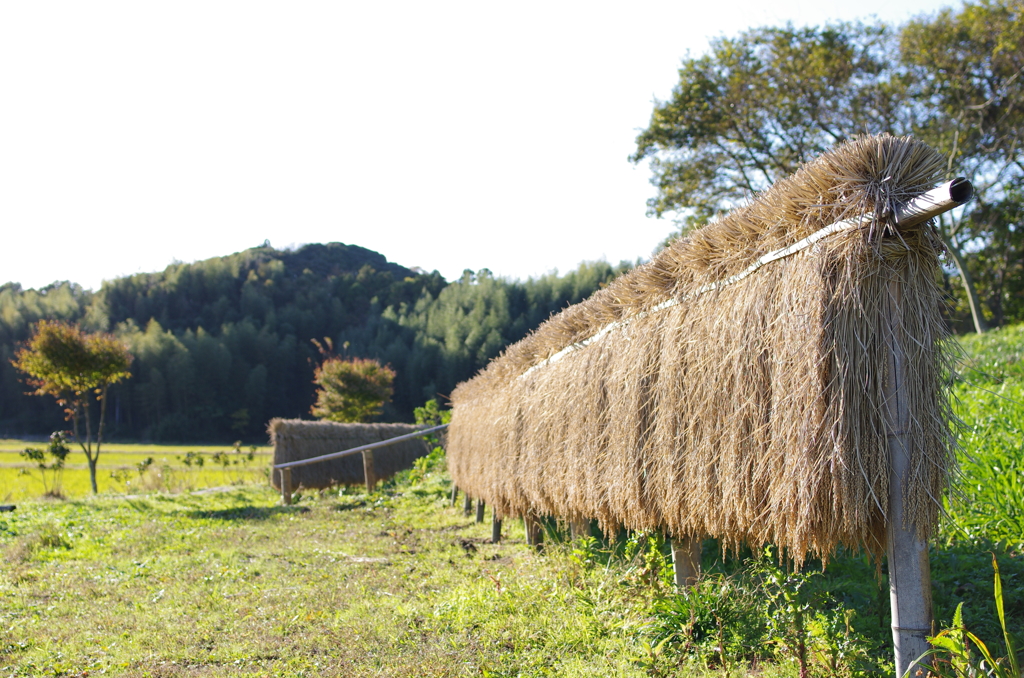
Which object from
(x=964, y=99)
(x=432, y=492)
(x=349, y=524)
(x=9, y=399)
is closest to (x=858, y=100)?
(x=964, y=99)

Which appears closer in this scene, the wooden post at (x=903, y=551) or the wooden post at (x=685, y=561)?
the wooden post at (x=903, y=551)

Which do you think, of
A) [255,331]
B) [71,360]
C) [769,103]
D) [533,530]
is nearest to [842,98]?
[769,103]

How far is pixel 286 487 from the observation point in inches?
535

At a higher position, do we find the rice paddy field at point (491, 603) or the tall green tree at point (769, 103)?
the tall green tree at point (769, 103)

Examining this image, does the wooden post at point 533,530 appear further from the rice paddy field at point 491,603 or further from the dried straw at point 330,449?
the dried straw at point 330,449

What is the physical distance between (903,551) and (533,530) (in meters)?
5.07

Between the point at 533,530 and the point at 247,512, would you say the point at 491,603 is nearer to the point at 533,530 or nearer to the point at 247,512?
the point at 533,530

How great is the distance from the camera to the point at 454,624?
4758 millimetres

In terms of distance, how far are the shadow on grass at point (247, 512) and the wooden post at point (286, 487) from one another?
973 millimetres

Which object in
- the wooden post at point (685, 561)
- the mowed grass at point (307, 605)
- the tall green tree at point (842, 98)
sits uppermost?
the tall green tree at point (842, 98)

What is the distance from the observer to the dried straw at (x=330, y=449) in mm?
14820

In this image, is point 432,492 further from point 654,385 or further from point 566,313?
point 654,385

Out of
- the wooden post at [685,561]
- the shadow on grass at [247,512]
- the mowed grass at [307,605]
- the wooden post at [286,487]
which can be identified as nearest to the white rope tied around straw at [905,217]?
the wooden post at [685,561]

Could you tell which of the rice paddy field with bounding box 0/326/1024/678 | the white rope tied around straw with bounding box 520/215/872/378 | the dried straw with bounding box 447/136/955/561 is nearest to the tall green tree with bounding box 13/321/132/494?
the rice paddy field with bounding box 0/326/1024/678
